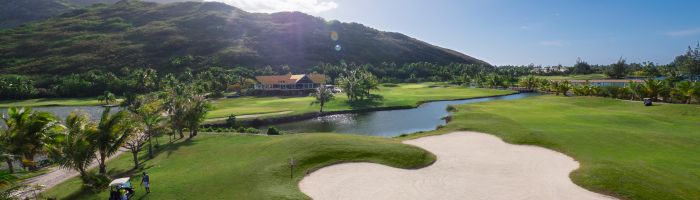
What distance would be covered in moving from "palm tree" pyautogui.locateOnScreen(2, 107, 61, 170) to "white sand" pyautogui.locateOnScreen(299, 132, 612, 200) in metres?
22.6

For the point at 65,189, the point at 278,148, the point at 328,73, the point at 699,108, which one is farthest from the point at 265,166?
the point at 328,73

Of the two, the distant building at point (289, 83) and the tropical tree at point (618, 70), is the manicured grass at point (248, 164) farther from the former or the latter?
the tropical tree at point (618, 70)

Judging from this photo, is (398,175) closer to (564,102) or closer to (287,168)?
(287,168)

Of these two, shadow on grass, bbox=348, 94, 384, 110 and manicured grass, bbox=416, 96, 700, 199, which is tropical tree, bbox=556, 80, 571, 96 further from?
shadow on grass, bbox=348, 94, 384, 110

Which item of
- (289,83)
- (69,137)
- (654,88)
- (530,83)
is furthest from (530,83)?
(69,137)

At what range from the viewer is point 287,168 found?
3178 centimetres

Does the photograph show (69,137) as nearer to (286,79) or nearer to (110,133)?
(110,133)

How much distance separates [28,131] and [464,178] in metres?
34.9

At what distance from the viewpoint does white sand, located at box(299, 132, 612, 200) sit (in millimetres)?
26000

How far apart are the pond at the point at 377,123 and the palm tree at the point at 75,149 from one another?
119 ft

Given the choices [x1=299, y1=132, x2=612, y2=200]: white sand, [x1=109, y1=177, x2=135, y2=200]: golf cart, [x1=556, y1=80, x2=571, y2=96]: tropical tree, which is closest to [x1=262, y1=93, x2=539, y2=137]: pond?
[x1=299, y1=132, x2=612, y2=200]: white sand

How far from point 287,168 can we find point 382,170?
757cm

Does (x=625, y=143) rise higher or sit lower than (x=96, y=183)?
higher

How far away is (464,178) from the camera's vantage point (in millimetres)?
29469
